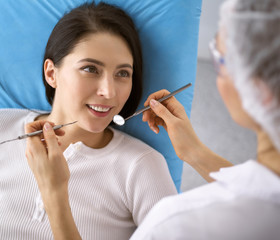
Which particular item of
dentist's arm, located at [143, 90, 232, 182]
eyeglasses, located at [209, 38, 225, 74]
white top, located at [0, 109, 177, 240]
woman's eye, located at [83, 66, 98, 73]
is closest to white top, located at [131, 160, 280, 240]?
eyeglasses, located at [209, 38, 225, 74]

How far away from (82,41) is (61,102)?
0.32m

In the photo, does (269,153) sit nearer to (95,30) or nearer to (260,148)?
(260,148)

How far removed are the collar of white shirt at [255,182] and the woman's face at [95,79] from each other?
69 cm

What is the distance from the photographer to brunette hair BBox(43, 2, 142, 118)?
4.34 ft

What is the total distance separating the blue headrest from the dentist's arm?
10.4 inches

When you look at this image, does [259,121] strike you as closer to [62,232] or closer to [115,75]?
[62,232]

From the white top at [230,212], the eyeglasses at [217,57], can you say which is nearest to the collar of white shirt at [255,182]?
the white top at [230,212]

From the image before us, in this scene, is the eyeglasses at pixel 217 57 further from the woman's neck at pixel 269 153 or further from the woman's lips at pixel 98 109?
the woman's lips at pixel 98 109

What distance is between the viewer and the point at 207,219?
24.9 inches

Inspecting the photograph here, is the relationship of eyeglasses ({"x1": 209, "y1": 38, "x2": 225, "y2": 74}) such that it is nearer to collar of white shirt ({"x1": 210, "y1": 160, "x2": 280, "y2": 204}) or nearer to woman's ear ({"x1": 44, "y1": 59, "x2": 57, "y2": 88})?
collar of white shirt ({"x1": 210, "y1": 160, "x2": 280, "y2": 204})

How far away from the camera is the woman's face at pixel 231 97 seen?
26.8 inches

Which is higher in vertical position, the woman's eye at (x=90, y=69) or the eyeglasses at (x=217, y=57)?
the eyeglasses at (x=217, y=57)

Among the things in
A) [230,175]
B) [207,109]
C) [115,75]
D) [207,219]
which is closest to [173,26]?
[115,75]

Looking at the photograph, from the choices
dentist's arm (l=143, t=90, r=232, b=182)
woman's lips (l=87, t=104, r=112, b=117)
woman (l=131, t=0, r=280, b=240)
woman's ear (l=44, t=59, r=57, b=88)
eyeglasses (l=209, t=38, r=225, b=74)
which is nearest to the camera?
woman (l=131, t=0, r=280, b=240)
